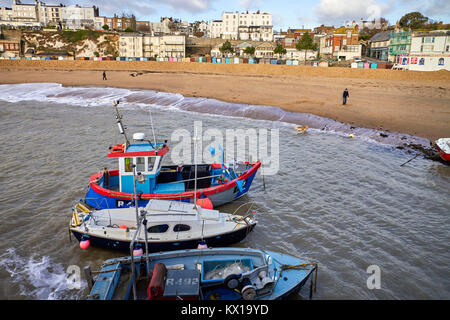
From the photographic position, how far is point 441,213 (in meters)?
14.0

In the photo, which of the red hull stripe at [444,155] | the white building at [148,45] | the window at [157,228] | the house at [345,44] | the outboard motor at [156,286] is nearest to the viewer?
the outboard motor at [156,286]

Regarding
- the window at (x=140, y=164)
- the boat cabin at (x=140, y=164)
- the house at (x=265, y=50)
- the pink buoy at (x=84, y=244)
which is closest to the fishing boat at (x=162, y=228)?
the pink buoy at (x=84, y=244)

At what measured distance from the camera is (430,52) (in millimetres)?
51594

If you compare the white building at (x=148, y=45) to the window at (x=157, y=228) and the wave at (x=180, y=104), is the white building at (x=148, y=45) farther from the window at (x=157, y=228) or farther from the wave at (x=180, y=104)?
the window at (x=157, y=228)

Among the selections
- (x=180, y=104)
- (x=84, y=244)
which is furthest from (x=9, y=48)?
(x=84, y=244)

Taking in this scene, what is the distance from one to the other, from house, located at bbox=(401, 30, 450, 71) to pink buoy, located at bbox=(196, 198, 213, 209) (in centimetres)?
5137

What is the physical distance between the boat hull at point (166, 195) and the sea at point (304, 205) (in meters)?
0.70

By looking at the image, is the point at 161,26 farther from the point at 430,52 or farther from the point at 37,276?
the point at 37,276

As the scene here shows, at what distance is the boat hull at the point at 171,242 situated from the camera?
10.3 m

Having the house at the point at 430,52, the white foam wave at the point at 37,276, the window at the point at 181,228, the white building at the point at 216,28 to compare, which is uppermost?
the white building at the point at 216,28

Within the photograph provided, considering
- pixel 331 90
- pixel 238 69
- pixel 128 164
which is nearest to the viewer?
pixel 128 164

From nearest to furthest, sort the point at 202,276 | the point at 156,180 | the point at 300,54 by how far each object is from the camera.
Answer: the point at 202,276, the point at 156,180, the point at 300,54

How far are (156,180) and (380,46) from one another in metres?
78.4
